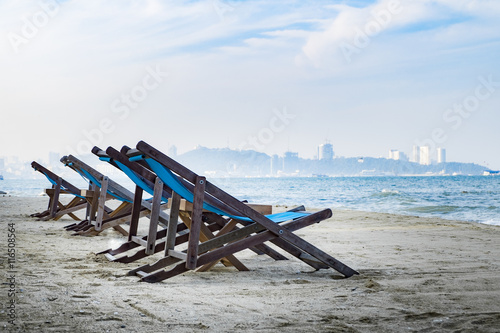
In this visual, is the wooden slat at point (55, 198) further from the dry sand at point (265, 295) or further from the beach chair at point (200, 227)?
the beach chair at point (200, 227)

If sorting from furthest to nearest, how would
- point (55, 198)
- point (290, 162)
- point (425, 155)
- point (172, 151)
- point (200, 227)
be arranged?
point (290, 162), point (425, 155), point (172, 151), point (55, 198), point (200, 227)

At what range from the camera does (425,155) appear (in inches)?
4040

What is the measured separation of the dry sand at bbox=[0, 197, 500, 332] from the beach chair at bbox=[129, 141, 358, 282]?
18 centimetres

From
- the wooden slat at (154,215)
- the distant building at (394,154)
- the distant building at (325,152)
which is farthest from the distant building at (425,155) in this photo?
the wooden slat at (154,215)

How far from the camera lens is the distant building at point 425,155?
103 metres

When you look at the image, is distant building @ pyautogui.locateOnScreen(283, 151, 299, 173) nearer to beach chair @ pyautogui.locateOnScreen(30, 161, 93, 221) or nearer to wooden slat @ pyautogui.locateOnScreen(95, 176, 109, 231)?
beach chair @ pyautogui.locateOnScreen(30, 161, 93, 221)

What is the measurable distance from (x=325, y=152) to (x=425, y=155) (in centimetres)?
2214

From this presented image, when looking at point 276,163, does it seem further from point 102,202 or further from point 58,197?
point 102,202

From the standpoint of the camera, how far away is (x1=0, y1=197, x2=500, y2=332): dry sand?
2844mm

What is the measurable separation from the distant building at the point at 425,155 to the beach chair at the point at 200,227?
343 ft

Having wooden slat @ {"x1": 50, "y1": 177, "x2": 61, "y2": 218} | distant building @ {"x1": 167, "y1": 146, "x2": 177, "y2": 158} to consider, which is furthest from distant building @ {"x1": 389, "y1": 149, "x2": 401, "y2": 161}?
wooden slat @ {"x1": 50, "y1": 177, "x2": 61, "y2": 218}

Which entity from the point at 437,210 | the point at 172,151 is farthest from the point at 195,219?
the point at 172,151

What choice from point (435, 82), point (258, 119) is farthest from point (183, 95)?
point (258, 119)

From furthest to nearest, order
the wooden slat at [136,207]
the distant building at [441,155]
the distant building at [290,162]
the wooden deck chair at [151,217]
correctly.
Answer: the distant building at [290,162] < the distant building at [441,155] < the wooden slat at [136,207] < the wooden deck chair at [151,217]
